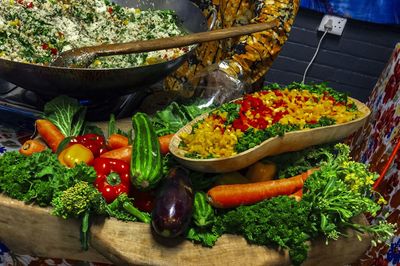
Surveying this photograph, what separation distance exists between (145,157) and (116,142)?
0.23 m

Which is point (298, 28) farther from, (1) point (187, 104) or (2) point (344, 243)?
(2) point (344, 243)

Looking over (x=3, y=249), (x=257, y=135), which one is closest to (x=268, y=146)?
(x=257, y=135)

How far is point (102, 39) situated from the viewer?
200cm

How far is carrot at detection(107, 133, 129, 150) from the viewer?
5.10ft

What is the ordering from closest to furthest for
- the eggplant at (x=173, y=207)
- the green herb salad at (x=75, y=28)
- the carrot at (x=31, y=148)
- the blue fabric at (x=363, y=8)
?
the eggplant at (x=173, y=207) → the carrot at (x=31, y=148) → the green herb salad at (x=75, y=28) → the blue fabric at (x=363, y=8)

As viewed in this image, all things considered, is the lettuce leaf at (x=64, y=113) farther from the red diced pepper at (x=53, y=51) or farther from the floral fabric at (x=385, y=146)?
the floral fabric at (x=385, y=146)

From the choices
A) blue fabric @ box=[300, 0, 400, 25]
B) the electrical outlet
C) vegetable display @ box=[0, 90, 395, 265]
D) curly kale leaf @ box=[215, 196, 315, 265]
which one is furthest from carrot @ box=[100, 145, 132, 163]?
the electrical outlet

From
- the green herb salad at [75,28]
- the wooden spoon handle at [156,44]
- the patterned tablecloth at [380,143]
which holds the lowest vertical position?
the patterned tablecloth at [380,143]

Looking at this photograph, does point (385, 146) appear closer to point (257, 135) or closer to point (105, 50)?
point (257, 135)

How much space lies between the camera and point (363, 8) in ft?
14.0

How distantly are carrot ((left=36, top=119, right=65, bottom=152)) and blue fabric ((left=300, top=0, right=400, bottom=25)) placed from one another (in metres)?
3.34

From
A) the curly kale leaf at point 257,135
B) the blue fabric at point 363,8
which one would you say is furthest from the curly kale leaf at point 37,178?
the blue fabric at point 363,8

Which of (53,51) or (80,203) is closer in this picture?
(80,203)

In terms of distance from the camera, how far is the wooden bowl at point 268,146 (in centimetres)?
132
